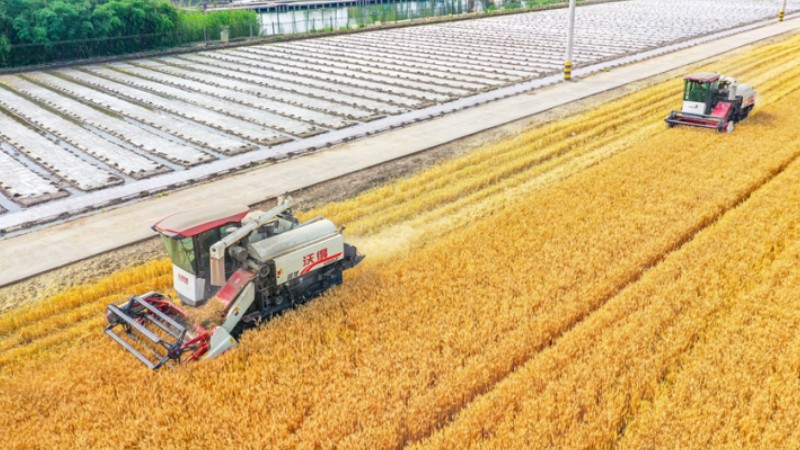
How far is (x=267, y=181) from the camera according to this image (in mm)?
16297

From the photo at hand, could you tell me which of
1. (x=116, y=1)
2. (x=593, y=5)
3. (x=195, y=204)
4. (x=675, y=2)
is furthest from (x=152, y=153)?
(x=675, y=2)

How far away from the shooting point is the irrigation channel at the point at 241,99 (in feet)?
55.8

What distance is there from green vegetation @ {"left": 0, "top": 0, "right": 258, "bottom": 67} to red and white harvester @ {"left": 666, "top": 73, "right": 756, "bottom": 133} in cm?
3192

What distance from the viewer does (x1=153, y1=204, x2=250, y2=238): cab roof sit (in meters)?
8.84

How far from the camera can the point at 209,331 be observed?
889 cm

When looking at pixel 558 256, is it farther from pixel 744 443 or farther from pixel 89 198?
pixel 89 198

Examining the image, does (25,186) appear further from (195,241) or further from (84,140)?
(195,241)

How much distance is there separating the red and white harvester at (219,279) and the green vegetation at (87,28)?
3042cm

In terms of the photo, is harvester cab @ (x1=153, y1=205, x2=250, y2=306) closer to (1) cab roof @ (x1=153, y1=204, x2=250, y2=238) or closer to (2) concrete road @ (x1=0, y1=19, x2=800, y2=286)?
(1) cab roof @ (x1=153, y1=204, x2=250, y2=238)

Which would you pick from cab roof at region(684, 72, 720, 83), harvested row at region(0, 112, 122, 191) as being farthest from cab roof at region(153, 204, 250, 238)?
cab roof at region(684, 72, 720, 83)

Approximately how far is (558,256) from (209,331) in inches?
254

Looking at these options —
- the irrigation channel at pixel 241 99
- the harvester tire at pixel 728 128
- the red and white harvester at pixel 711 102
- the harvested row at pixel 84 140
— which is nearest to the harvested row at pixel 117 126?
the irrigation channel at pixel 241 99

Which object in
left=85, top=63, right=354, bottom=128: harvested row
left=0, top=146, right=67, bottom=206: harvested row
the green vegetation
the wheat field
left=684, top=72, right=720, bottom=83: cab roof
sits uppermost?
the green vegetation

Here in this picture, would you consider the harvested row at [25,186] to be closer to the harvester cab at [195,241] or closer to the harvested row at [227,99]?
the harvested row at [227,99]
